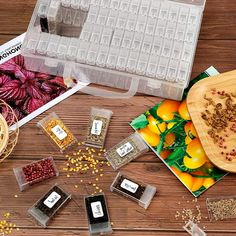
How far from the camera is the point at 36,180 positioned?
103 cm

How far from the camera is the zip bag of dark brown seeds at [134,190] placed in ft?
3.32

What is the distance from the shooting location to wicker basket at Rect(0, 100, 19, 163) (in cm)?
101

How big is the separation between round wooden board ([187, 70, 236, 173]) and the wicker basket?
0.39 m

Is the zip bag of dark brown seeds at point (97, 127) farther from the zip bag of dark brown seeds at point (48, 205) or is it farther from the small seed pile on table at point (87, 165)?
the zip bag of dark brown seeds at point (48, 205)

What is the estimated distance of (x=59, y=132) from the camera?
3.51 ft

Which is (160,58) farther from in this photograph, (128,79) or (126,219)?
(126,219)

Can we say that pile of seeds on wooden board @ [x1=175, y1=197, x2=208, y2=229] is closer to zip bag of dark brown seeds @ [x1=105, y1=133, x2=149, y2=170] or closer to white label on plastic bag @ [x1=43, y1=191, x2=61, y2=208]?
zip bag of dark brown seeds @ [x1=105, y1=133, x2=149, y2=170]

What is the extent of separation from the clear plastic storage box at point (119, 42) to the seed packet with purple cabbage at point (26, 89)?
0.02 m

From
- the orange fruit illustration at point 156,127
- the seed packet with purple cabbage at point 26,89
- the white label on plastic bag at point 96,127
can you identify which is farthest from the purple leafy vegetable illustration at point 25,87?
the orange fruit illustration at point 156,127

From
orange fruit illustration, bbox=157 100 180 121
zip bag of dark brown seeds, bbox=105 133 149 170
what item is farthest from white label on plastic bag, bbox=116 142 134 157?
orange fruit illustration, bbox=157 100 180 121

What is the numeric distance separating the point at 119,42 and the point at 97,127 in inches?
7.8

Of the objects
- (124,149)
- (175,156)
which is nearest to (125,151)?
(124,149)

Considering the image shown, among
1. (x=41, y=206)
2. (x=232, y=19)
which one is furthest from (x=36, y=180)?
(x=232, y=19)

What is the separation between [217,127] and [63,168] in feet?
1.13
